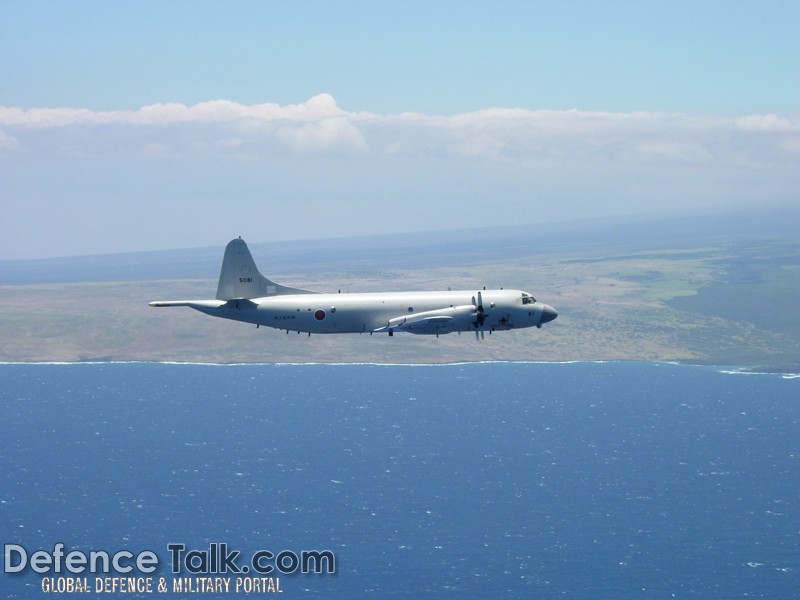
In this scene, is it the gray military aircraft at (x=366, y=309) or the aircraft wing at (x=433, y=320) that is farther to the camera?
the gray military aircraft at (x=366, y=309)

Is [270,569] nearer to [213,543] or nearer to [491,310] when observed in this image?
[213,543]

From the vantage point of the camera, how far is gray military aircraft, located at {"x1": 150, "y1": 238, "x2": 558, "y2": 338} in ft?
373

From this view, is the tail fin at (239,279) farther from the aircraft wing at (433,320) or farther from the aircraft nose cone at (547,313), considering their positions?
the aircraft nose cone at (547,313)

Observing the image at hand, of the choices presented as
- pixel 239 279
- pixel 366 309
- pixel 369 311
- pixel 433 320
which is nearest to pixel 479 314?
pixel 433 320

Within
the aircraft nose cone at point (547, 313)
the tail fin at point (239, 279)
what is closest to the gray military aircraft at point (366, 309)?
the tail fin at point (239, 279)

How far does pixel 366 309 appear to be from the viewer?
114m

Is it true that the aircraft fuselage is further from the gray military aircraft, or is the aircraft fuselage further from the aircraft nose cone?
the aircraft nose cone

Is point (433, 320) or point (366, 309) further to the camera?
point (366, 309)

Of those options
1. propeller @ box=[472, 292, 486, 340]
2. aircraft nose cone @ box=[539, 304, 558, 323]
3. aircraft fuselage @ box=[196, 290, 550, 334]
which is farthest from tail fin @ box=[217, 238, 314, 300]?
aircraft nose cone @ box=[539, 304, 558, 323]

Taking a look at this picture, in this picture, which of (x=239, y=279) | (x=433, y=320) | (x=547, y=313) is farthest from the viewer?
(x=547, y=313)

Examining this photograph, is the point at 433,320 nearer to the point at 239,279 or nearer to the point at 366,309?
the point at 366,309

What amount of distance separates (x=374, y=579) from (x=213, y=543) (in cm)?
3980

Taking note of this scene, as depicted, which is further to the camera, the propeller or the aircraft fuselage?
the propeller

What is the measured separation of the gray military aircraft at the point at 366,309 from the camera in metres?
114
